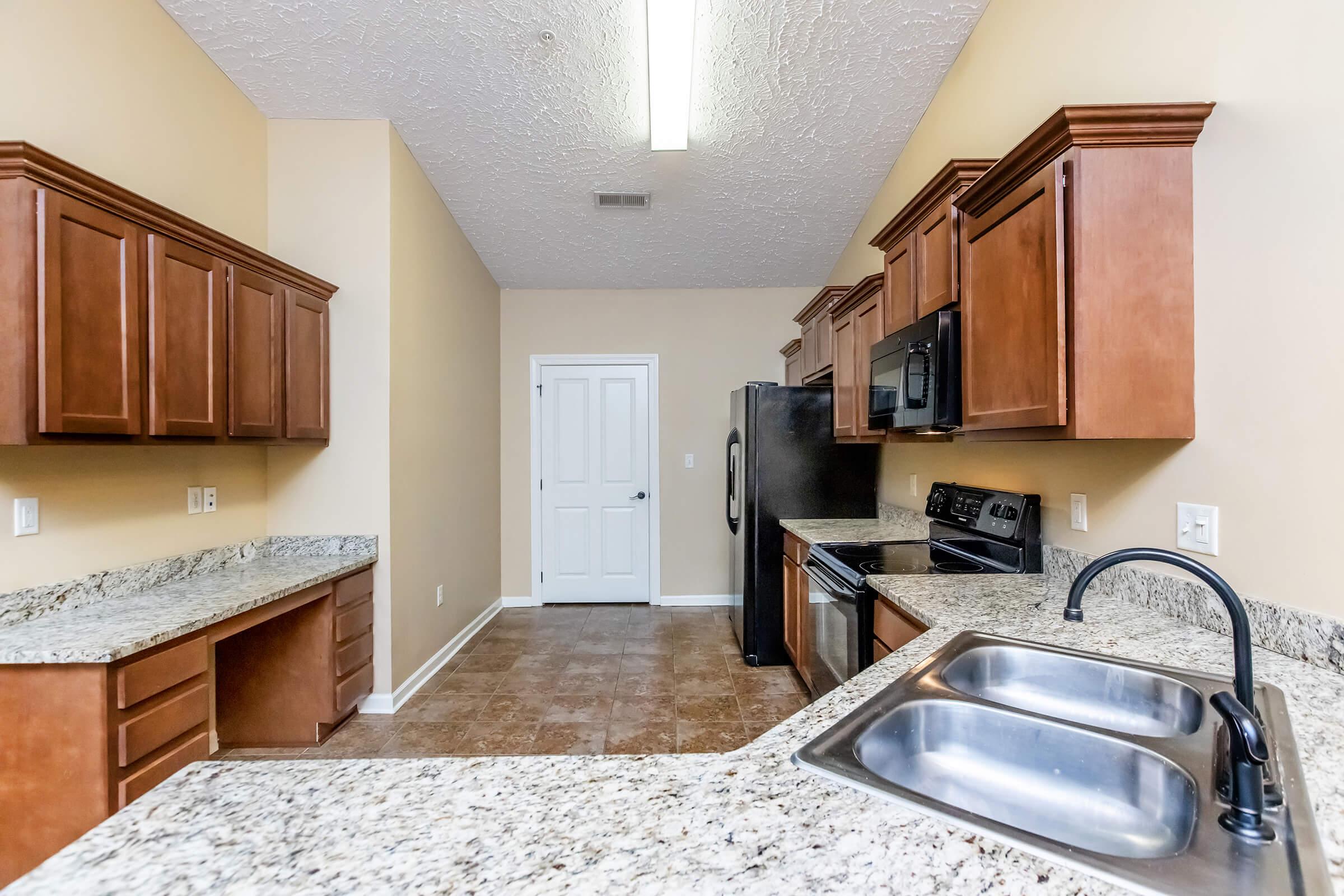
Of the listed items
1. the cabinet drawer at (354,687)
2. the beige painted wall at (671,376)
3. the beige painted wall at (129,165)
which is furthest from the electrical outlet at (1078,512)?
the beige painted wall at (671,376)

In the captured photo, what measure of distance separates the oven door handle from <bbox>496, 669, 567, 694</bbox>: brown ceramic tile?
1.58 m

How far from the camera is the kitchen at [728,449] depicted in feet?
2.14

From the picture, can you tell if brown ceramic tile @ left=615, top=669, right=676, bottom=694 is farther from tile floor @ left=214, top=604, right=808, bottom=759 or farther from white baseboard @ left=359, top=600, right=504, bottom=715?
white baseboard @ left=359, top=600, right=504, bottom=715

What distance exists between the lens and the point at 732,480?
4.09 m

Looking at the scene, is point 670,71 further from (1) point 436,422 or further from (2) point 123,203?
(1) point 436,422

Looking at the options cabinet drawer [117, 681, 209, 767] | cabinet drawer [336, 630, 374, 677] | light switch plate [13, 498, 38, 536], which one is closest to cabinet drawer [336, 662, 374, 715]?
cabinet drawer [336, 630, 374, 677]

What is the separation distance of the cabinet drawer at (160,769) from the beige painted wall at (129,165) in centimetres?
68

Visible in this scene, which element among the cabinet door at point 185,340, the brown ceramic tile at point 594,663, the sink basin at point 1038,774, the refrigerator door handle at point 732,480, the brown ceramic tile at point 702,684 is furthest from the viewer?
the refrigerator door handle at point 732,480

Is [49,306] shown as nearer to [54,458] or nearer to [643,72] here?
[54,458]

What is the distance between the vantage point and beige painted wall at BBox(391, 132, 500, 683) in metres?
2.97

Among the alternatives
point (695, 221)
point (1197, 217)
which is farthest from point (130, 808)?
point (695, 221)

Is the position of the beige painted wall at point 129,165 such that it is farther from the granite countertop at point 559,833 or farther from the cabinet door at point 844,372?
the cabinet door at point 844,372

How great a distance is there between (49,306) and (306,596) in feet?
4.14

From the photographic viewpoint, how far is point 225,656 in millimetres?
2570
